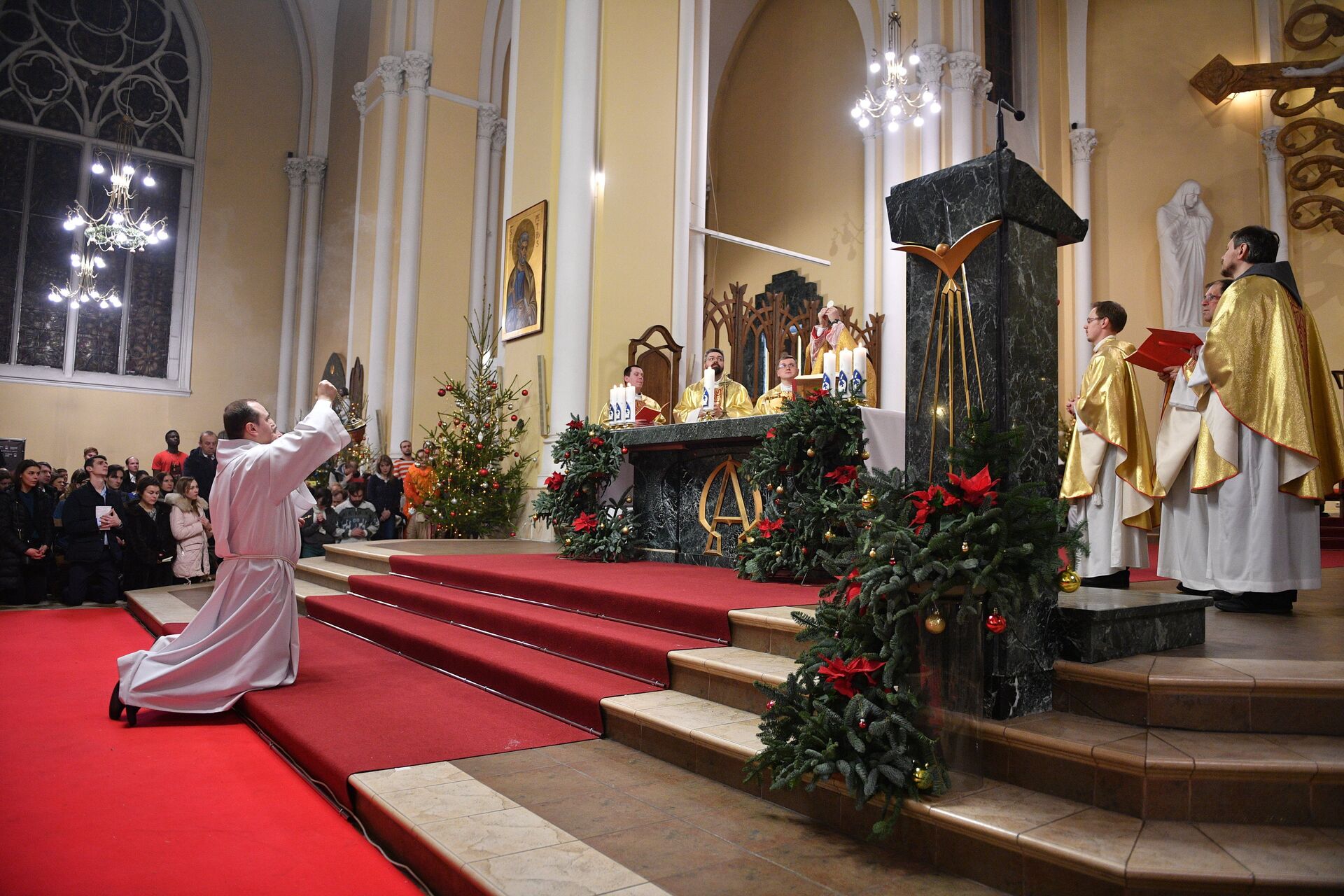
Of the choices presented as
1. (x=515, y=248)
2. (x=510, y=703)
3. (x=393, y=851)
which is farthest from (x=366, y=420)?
(x=393, y=851)

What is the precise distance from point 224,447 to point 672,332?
566 centimetres

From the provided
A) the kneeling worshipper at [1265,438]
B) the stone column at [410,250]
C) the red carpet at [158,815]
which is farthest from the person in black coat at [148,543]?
the kneeling worshipper at [1265,438]

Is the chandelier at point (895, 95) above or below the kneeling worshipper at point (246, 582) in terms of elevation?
above

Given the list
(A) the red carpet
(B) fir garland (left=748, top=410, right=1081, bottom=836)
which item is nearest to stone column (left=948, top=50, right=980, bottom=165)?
(B) fir garland (left=748, top=410, right=1081, bottom=836)

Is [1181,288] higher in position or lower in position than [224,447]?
higher

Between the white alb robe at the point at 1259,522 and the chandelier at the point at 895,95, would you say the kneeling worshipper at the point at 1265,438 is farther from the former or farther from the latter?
the chandelier at the point at 895,95

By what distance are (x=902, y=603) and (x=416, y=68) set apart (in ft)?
44.4

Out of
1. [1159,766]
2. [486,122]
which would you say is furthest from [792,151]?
[1159,766]

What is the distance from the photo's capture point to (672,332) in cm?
960

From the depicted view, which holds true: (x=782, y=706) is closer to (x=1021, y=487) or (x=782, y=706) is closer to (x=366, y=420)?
(x=1021, y=487)

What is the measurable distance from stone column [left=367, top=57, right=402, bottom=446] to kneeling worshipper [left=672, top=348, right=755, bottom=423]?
728cm

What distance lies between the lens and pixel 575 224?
914 cm

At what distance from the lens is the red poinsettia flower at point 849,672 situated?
8.81 feet

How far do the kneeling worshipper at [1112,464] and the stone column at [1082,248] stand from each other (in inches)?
348
